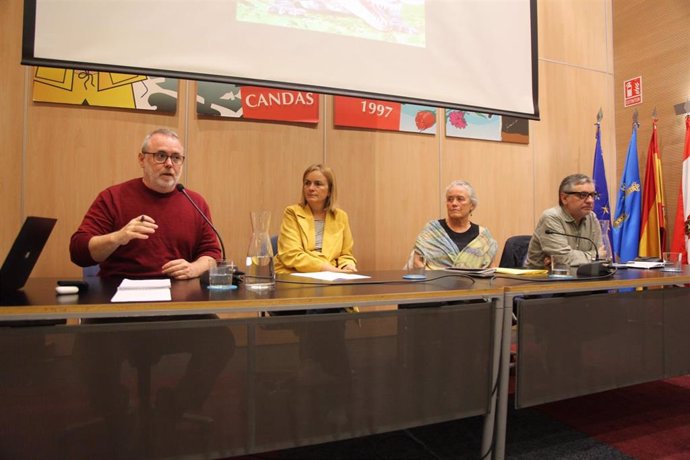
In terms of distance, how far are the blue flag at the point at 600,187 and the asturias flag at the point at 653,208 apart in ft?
0.90

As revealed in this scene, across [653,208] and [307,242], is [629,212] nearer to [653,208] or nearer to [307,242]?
[653,208]

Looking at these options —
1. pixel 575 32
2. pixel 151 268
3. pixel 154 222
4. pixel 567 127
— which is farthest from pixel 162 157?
pixel 575 32

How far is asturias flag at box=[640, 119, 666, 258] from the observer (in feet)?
11.5

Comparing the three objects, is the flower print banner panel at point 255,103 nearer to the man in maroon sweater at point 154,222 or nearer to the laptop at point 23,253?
the man in maroon sweater at point 154,222

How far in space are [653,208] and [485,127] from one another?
5.23ft

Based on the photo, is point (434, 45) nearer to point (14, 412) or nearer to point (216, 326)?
point (216, 326)

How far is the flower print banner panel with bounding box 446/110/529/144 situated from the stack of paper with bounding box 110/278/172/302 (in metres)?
2.71

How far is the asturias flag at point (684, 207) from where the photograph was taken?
3324 mm

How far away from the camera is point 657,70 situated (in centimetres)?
365

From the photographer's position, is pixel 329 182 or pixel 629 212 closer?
pixel 329 182

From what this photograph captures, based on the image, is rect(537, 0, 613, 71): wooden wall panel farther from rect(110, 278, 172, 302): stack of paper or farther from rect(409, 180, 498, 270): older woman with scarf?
rect(110, 278, 172, 302): stack of paper

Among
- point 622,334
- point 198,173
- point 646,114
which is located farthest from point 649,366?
point 646,114

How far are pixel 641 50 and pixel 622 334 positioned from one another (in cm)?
340

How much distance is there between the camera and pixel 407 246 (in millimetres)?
3217
